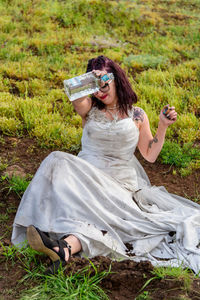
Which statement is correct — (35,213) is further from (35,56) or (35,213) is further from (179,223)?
(35,56)

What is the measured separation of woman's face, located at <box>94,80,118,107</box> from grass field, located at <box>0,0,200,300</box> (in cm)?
121

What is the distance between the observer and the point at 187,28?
8.78m

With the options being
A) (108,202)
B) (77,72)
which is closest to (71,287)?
(108,202)

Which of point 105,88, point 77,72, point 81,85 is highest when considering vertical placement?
point 81,85

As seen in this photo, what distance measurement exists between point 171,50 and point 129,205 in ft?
17.3

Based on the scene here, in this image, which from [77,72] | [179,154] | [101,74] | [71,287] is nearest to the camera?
[71,287]

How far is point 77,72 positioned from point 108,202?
12.8 ft

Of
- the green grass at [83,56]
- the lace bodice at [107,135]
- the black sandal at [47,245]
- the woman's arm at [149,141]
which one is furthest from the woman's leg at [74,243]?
the green grass at [83,56]

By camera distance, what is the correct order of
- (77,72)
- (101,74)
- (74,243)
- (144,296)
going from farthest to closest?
1. (77,72)
2. (101,74)
3. (74,243)
4. (144,296)

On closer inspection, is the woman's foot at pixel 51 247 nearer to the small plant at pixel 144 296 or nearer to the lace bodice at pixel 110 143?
the small plant at pixel 144 296

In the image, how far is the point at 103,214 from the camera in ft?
10.0

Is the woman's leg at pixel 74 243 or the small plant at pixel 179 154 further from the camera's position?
the small plant at pixel 179 154

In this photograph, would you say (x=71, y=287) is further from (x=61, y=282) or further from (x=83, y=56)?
(x=83, y=56)

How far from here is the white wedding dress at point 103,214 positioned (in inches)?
115
